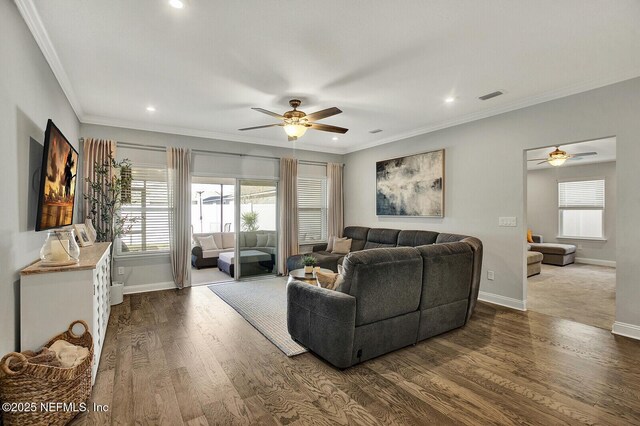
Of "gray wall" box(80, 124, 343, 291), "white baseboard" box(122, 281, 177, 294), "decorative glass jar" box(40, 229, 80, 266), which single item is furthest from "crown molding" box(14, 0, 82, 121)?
"white baseboard" box(122, 281, 177, 294)

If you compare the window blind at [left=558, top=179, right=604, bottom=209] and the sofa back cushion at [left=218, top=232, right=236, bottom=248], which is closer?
the window blind at [left=558, top=179, right=604, bottom=209]

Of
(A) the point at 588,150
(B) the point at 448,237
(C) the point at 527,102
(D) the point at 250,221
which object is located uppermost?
(C) the point at 527,102

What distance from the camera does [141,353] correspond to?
10.1 ft

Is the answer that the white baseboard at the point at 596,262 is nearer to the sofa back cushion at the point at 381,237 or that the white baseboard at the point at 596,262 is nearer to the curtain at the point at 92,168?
the sofa back cushion at the point at 381,237

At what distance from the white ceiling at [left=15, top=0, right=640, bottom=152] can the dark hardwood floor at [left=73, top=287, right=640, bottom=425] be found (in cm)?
282

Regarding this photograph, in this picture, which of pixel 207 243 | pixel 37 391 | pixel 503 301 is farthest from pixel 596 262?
pixel 37 391

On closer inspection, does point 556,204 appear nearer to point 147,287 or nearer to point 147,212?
point 147,212

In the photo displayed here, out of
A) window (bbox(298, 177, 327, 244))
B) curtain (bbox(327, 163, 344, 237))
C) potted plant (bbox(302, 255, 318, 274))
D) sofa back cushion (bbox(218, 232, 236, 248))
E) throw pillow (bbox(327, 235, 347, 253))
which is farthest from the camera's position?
sofa back cushion (bbox(218, 232, 236, 248))

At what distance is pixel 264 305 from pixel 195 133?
3.29m

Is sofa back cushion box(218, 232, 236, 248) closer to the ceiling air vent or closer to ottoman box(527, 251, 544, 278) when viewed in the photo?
the ceiling air vent

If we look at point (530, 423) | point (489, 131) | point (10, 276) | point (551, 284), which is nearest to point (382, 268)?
point (530, 423)

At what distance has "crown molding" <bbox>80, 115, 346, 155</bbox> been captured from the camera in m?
4.96

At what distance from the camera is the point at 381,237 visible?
6184mm

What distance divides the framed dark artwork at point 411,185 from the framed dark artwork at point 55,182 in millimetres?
4959
